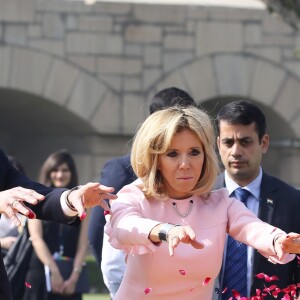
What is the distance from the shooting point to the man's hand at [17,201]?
446 cm

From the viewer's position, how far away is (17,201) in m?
4.49

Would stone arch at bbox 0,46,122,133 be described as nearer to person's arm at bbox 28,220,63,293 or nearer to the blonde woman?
person's arm at bbox 28,220,63,293

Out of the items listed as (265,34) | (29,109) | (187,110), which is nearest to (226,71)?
(265,34)

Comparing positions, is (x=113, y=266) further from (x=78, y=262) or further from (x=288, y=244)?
(x=78, y=262)

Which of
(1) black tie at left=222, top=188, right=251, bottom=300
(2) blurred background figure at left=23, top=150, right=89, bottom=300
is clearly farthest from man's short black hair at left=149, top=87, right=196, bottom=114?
(2) blurred background figure at left=23, top=150, right=89, bottom=300

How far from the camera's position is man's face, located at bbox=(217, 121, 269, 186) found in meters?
6.02

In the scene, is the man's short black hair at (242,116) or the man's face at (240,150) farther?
the man's short black hair at (242,116)

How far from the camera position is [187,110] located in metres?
4.89

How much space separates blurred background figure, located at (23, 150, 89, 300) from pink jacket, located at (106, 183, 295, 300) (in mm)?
4146

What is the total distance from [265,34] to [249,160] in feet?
40.8

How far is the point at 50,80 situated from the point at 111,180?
11348 mm

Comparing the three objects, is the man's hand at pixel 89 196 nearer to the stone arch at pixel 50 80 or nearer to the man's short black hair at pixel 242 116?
the man's short black hair at pixel 242 116

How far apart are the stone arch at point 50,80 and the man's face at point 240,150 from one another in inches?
468

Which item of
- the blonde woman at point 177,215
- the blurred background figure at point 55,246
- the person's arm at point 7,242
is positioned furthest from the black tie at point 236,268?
the person's arm at point 7,242
